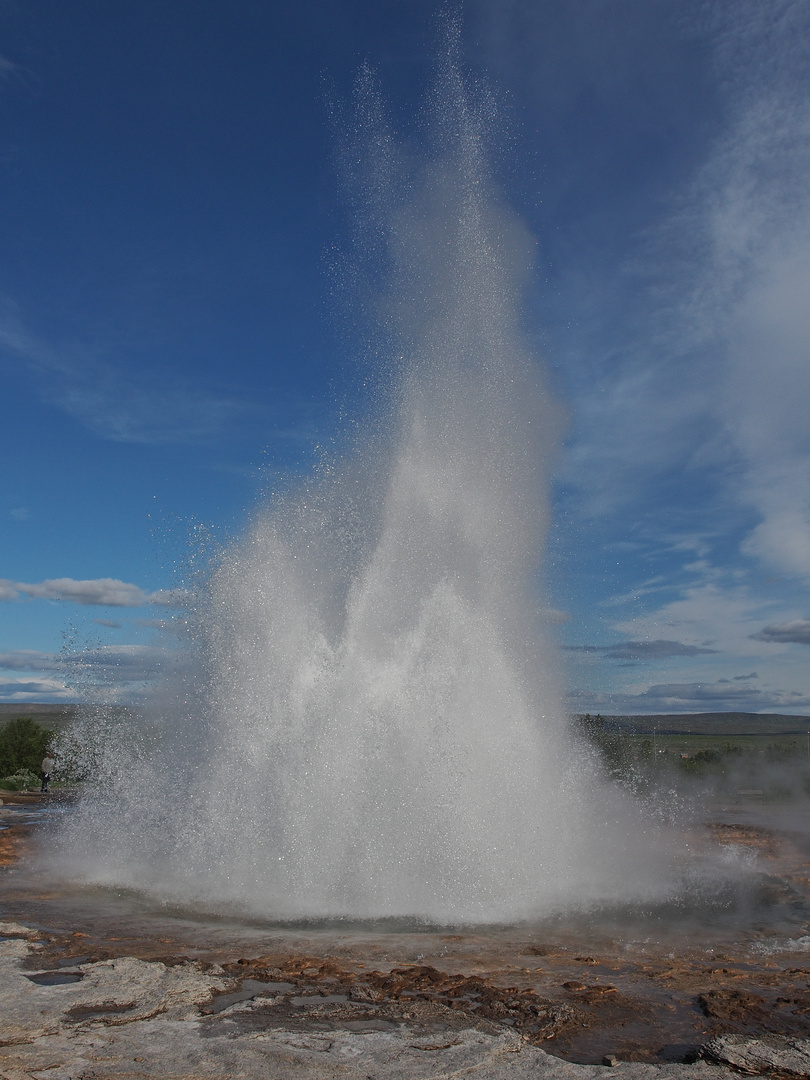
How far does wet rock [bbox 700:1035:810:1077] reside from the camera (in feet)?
13.8

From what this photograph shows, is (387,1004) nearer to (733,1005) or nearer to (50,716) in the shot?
(733,1005)

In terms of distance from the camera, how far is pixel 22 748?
100ft

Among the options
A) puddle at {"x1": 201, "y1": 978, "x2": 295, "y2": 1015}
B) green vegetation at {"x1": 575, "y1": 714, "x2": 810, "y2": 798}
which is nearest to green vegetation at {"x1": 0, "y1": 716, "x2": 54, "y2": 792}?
green vegetation at {"x1": 575, "y1": 714, "x2": 810, "y2": 798}

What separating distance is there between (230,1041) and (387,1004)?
1.22m

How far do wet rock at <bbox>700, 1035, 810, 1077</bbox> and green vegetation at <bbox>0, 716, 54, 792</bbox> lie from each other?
2892cm

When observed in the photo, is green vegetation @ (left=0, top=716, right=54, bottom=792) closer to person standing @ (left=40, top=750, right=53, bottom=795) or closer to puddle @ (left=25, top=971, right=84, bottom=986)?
person standing @ (left=40, top=750, right=53, bottom=795)

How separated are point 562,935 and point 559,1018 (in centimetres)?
274

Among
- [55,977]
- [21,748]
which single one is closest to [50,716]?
[21,748]

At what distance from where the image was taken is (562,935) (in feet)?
24.9

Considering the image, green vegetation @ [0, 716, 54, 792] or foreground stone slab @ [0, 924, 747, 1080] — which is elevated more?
green vegetation @ [0, 716, 54, 792]

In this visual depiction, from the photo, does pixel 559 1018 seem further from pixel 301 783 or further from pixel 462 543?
pixel 462 543

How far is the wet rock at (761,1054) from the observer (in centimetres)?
421

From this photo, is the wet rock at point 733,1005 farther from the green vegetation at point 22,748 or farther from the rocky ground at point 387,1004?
the green vegetation at point 22,748

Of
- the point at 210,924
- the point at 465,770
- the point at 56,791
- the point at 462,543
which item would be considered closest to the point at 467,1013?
the point at 210,924
